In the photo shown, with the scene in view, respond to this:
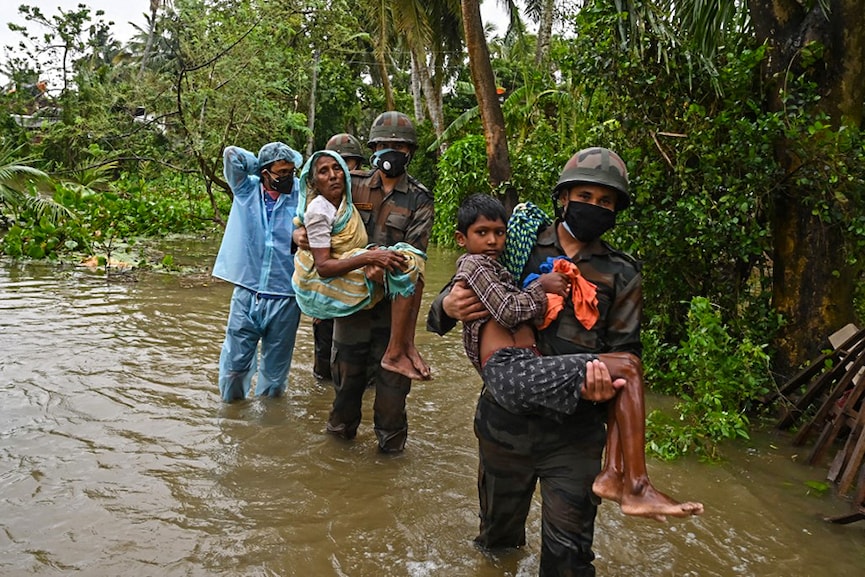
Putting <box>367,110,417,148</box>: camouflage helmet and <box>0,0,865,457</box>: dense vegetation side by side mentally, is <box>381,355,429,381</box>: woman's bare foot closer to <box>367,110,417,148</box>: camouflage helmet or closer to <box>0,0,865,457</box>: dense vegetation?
<box>367,110,417,148</box>: camouflage helmet

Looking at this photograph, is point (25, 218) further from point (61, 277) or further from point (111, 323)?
point (111, 323)

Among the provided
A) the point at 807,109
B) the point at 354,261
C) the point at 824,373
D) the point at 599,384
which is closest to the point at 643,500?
the point at 599,384

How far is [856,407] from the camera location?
4.59 meters

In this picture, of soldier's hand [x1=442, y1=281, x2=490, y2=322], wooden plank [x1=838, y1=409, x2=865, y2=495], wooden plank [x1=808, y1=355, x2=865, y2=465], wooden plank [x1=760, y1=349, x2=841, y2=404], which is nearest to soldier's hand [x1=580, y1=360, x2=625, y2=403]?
soldier's hand [x1=442, y1=281, x2=490, y2=322]

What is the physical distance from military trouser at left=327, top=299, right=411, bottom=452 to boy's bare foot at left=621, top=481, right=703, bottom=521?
2.15 metres

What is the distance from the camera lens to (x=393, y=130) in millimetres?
4422

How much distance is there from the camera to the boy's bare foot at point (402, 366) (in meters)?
4.13

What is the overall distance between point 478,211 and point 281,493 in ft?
7.14

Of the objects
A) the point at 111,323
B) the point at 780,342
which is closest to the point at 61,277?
the point at 111,323

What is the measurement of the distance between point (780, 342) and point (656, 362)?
0.99m

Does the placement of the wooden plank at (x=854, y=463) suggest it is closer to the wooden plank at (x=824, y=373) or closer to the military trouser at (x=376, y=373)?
the wooden plank at (x=824, y=373)

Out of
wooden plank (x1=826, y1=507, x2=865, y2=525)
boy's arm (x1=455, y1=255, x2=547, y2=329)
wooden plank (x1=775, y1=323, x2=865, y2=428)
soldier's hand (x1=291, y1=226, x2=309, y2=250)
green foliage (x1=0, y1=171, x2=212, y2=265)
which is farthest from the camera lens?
green foliage (x1=0, y1=171, x2=212, y2=265)

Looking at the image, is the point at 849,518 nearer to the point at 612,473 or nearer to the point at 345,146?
the point at 612,473

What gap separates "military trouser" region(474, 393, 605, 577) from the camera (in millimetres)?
2742
